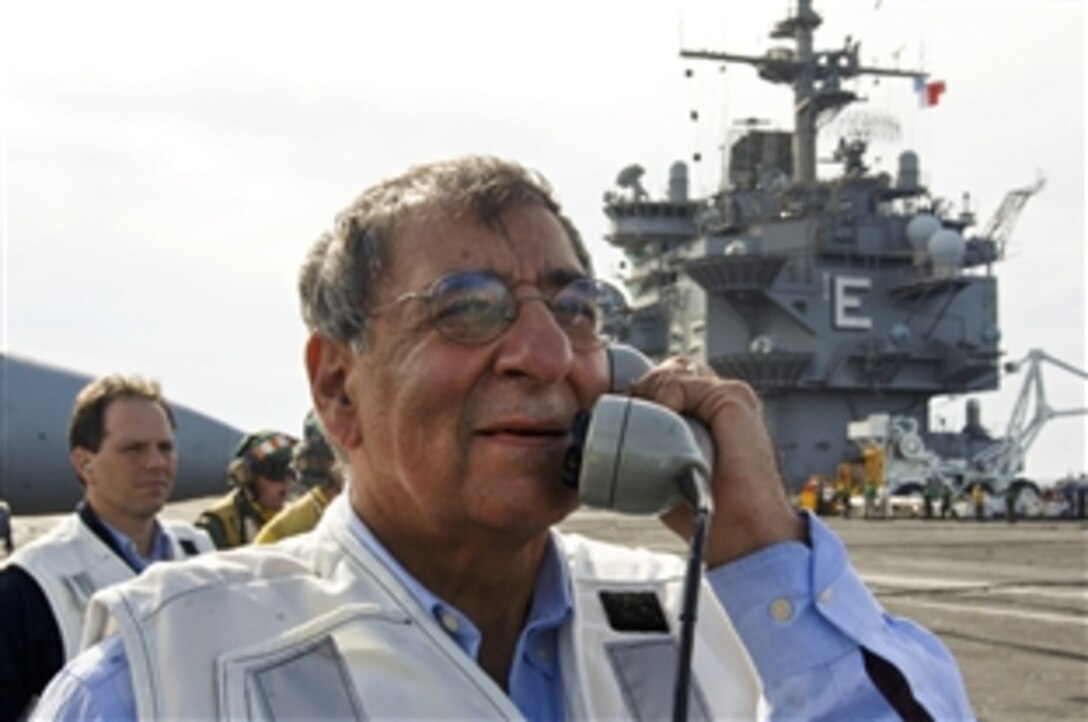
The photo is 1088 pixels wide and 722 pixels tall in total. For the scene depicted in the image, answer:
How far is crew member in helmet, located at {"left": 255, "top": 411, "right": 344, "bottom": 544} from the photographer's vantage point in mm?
5375

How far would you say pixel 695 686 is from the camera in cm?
222

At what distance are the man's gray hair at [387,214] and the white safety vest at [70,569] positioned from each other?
192 centimetres

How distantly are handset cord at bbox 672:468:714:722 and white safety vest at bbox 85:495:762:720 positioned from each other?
0.85 ft

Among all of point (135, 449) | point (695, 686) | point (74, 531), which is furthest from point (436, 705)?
point (135, 449)

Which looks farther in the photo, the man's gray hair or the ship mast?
the ship mast

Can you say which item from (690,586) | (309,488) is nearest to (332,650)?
(690,586)

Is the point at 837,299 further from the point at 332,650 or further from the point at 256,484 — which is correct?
the point at 332,650

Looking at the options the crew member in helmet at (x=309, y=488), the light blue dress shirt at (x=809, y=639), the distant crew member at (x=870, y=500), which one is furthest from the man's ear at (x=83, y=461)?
the distant crew member at (x=870, y=500)

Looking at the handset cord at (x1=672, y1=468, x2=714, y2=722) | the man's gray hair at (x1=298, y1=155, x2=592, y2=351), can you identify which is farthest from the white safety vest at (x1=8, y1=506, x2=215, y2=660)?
the handset cord at (x1=672, y1=468, x2=714, y2=722)

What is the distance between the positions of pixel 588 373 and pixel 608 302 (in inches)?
11.6

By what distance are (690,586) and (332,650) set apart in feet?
1.87

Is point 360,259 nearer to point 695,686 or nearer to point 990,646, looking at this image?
point 695,686

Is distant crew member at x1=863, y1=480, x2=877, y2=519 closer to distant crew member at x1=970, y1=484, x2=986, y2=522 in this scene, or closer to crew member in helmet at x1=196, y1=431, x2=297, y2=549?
distant crew member at x1=970, y1=484, x2=986, y2=522

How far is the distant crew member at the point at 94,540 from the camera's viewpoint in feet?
12.6
